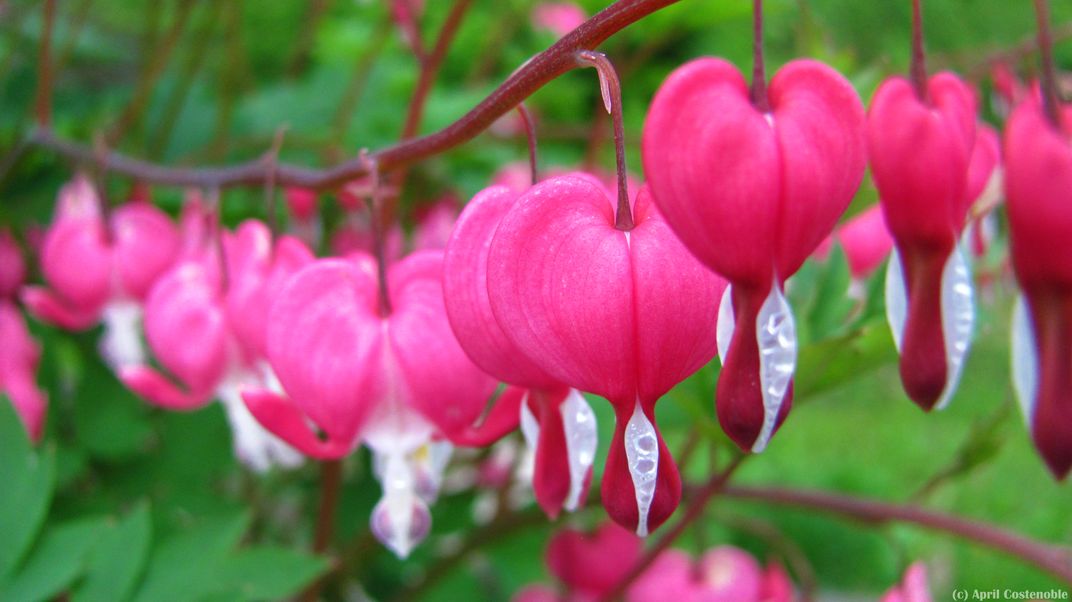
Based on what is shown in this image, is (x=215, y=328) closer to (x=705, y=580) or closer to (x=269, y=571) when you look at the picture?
(x=269, y=571)

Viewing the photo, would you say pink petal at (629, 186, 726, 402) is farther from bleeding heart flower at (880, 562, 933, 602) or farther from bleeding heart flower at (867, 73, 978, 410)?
bleeding heart flower at (880, 562, 933, 602)

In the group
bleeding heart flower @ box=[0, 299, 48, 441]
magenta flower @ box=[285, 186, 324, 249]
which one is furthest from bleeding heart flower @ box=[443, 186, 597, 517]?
magenta flower @ box=[285, 186, 324, 249]

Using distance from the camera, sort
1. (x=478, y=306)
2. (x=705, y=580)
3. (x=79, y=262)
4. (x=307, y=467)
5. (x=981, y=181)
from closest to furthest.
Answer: (x=478, y=306) → (x=981, y=181) → (x=79, y=262) → (x=705, y=580) → (x=307, y=467)

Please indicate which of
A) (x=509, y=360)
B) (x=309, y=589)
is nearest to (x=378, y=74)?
(x=309, y=589)

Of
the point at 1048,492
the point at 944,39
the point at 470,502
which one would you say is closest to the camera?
the point at 470,502

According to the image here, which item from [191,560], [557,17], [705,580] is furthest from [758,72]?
[557,17]

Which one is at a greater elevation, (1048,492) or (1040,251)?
(1040,251)

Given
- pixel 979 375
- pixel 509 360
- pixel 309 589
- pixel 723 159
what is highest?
pixel 723 159

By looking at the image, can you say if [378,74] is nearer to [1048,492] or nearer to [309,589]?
[309,589]
